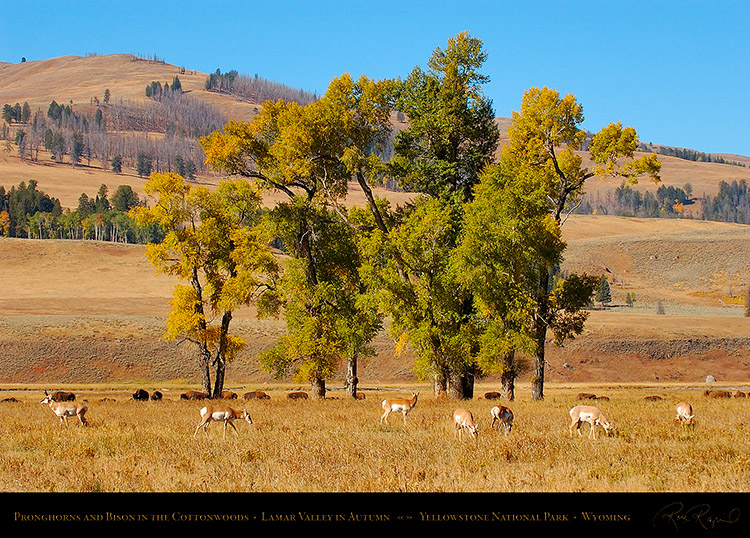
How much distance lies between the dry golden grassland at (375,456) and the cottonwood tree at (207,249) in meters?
14.8

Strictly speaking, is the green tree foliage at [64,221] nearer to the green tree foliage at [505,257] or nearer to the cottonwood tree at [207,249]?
the cottonwood tree at [207,249]

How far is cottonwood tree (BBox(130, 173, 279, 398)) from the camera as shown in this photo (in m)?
33.8

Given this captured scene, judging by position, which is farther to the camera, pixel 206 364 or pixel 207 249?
pixel 206 364

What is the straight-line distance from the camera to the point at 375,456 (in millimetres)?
13312

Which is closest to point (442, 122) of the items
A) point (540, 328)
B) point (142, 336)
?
point (540, 328)

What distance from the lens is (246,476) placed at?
11.6 metres

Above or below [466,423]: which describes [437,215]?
above

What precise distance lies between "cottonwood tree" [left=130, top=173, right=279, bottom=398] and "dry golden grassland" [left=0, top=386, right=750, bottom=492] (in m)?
14.8

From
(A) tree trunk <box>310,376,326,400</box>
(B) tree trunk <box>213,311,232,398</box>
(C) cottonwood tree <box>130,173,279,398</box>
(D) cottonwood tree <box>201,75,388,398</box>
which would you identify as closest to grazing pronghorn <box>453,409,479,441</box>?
(D) cottonwood tree <box>201,75,388,398</box>

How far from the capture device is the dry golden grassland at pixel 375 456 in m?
11.0

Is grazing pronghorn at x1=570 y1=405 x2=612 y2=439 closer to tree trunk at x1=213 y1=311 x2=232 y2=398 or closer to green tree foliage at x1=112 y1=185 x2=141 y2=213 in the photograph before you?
tree trunk at x1=213 y1=311 x2=232 y2=398

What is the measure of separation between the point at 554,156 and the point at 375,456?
20.6m

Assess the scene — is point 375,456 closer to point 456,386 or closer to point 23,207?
point 456,386
